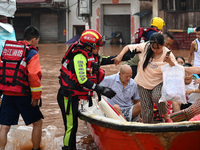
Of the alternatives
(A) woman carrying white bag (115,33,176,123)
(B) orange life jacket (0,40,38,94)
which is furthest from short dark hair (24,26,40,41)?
(A) woman carrying white bag (115,33,176,123)

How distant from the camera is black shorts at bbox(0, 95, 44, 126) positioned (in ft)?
15.1

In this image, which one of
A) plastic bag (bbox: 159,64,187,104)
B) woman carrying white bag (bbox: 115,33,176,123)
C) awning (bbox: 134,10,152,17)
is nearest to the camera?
plastic bag (bbox: 159,64,187,104)

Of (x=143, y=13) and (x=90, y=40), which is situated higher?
(x=143, y=13)

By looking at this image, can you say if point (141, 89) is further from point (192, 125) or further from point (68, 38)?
point (68, 38)

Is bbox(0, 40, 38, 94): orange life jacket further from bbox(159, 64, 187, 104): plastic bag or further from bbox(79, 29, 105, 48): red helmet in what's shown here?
bbox(159, 64, 187, 104): plastic bag

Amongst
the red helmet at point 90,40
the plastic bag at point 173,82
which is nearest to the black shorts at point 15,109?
the red helmet at point 90,40

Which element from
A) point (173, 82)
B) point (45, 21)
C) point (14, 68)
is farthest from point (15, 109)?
point (45, 21)

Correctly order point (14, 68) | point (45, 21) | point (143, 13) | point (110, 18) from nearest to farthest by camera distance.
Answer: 1. point (14, 68)
2. point (143, 13)
3. point (110, 18)
4. point (45, 21)

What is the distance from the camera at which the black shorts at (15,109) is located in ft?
15.1

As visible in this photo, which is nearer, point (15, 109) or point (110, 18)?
point (15, 109)

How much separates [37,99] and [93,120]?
0.77 m

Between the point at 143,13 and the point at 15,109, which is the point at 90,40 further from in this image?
the point at 143,13

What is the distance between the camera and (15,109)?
4.67m

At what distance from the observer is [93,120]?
14.9ft
